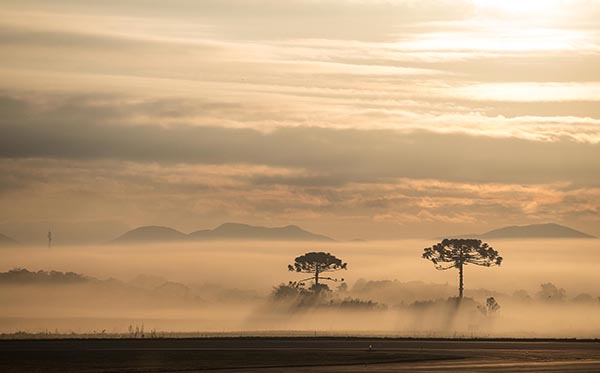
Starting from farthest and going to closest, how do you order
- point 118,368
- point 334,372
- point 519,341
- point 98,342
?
→ point 519,341, point 98,342, point 118,368, point 334,372

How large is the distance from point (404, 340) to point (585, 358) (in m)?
47.9

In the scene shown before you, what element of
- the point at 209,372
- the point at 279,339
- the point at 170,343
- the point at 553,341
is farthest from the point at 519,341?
the point at 209,372

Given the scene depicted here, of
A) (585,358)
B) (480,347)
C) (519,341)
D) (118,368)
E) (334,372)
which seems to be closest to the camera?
(334,372)

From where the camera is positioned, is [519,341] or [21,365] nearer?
[21,365]

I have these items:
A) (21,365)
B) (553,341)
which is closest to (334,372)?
(21,365)

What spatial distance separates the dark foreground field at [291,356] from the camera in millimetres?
112250

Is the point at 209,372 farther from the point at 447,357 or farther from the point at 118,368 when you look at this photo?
the point at 447,357

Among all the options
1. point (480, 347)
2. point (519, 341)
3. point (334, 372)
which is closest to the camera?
point (334, 372)

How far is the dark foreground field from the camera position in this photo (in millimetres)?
112250

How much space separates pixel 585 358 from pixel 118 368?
1797 inches

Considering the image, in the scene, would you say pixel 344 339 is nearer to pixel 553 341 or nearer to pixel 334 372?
pixel 553 341

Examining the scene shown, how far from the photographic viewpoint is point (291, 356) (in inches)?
4995

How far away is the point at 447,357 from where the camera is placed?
126 m

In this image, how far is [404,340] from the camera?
6658 inches
